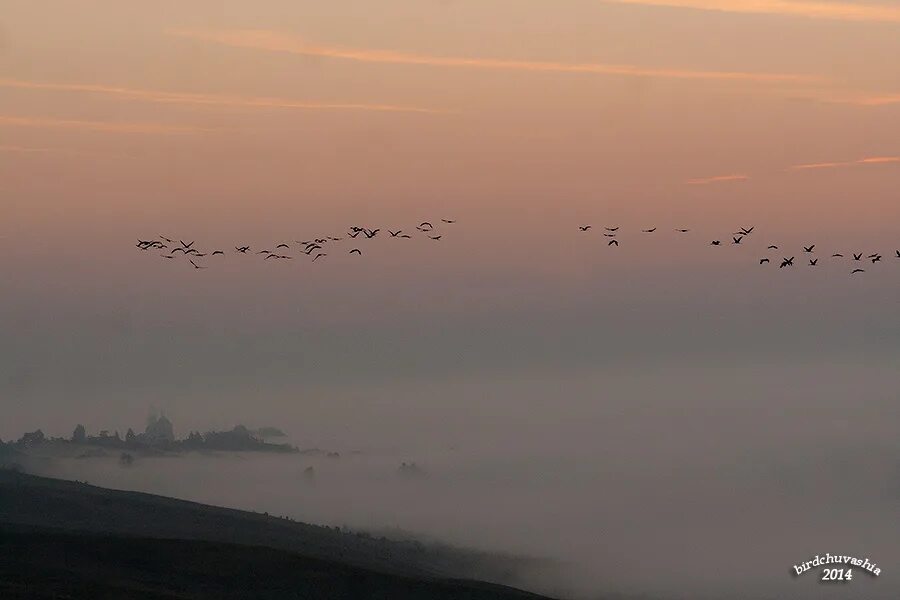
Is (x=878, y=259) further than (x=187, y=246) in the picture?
No

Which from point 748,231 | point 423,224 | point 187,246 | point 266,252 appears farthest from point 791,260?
point 187,246

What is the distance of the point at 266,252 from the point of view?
156 meters

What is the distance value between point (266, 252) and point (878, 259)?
65534mm

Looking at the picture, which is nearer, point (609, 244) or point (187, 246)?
point (609, 244)

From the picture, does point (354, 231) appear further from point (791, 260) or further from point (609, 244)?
point (791, 260)

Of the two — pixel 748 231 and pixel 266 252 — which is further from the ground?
pixel 748 231

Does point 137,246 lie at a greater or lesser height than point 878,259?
lesser

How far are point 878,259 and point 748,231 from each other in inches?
549

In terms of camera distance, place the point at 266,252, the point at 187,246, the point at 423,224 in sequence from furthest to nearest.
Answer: the point at 187,246, the point at 266,252, the point at 423,224

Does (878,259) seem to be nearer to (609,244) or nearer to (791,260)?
(791,260)

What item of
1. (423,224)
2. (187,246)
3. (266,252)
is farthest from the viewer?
(187,246)

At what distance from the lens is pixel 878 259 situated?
151 m

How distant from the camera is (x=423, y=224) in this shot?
142875mm

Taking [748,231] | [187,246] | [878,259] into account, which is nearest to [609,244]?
[748,231]
